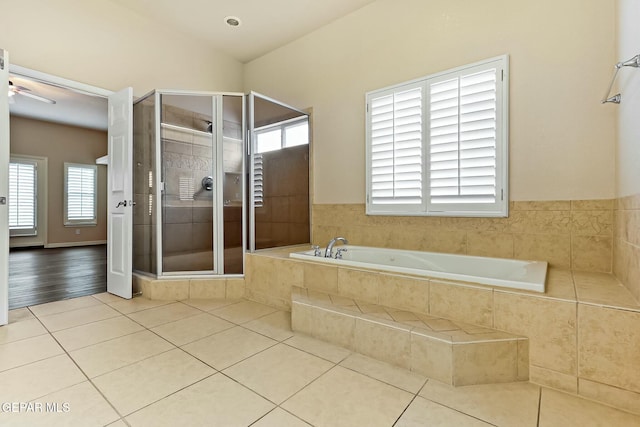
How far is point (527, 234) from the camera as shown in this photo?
227 centimetres

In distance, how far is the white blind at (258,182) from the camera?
3.11 metres

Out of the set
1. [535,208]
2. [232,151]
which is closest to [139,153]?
[232,151]

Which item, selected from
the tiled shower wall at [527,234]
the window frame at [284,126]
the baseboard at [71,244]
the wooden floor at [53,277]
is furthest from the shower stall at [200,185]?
the baseboard at [71,244]

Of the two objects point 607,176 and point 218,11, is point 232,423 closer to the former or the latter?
point 607,176

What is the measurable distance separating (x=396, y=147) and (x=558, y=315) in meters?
1.83

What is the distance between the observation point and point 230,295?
2.93 metres

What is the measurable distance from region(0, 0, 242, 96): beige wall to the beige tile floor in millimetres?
2246

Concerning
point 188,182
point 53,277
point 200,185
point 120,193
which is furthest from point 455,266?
Result: point 53,277

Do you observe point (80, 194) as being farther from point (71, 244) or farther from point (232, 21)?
point (232, 21)

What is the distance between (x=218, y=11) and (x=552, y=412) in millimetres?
4075

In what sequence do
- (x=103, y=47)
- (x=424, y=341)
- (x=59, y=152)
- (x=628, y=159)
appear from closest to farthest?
(x=424, y=341) < (x=628, y=159) < (x=103, y=47) < (x=59, y=152)

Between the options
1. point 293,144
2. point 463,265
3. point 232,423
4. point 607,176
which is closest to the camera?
point 232,423

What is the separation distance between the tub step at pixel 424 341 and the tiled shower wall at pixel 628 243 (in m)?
0.64

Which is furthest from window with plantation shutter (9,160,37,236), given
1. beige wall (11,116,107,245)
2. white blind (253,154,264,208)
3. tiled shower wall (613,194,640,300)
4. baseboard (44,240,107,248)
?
tiled shower wall (613,194,640,300)
